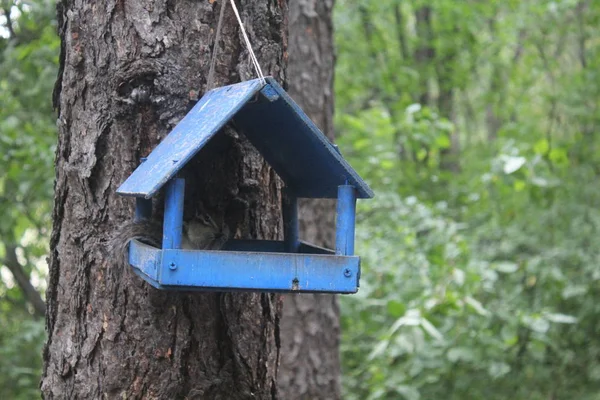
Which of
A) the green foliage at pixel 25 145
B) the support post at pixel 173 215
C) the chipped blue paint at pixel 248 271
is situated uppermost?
the green foliage at pixel 25 145

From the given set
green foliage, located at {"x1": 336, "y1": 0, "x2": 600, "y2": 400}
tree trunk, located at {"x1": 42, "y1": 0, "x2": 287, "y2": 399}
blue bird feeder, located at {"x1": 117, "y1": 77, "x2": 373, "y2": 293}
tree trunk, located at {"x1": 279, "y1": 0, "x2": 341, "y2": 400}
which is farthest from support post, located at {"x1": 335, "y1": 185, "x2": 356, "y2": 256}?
tree trunk, located at {"x1": 279, "y1": 0, "x2": 341, "y2": 400}

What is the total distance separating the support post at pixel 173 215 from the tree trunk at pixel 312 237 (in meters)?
2.60

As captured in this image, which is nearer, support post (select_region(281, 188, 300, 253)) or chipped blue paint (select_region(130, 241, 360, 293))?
chipped blue paint (select_region(130, 241, 360, 293))

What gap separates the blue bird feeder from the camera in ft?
5.03

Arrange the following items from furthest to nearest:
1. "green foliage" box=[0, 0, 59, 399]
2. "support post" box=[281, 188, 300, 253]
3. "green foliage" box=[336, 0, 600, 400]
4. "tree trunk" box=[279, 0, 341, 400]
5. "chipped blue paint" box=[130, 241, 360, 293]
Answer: "green foliage" box=[336, 0, 600, 400], "green foliage" box=[0, 0, 59, 399], "tree trunk" box=[279, 0, 341, 400], "support post" box=[281, 188, 300, 253], "chipped blue paint" box=[130, 241, 360, 293]

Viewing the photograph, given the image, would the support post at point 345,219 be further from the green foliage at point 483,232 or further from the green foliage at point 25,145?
the green foliage at point 25,145

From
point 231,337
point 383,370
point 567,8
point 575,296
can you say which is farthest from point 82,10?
point 567,8

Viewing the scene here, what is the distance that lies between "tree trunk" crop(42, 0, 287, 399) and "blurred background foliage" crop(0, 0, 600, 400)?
217 centimetres

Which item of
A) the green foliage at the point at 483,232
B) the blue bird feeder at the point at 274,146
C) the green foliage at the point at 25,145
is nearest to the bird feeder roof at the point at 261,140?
the blue bird feeder at the point at 274,146

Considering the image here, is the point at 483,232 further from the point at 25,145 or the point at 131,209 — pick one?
the point at 131,209

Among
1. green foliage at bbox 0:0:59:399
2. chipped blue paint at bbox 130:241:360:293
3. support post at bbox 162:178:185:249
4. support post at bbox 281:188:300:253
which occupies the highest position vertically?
green foliage at bbox 0:0:59:399

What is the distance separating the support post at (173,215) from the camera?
156 centimetres

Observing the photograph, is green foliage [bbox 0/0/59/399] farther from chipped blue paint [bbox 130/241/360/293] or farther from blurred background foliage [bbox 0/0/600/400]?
chipped blue paint [bbox 130/241/360/293]

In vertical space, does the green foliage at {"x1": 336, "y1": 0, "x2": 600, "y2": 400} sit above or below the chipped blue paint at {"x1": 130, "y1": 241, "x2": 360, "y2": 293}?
above
